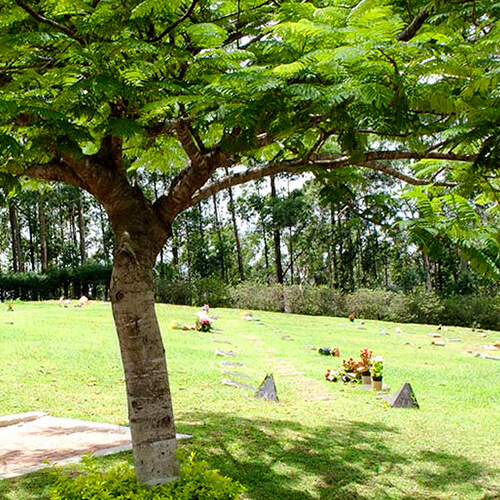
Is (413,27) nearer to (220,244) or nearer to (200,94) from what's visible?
(200,94)

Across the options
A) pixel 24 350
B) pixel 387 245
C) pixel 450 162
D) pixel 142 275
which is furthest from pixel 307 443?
pixel 387 245

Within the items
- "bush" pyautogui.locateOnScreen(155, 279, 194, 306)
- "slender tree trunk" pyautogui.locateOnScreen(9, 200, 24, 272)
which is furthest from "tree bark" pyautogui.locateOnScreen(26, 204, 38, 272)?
"bush" pyautogui.locateOnScreen(155, 279, 194, 306)

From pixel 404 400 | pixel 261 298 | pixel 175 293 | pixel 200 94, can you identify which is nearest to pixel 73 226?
pixel 175 293

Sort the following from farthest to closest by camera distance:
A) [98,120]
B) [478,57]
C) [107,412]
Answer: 1. [107,412]
2. [98,120]
3. [478,57]

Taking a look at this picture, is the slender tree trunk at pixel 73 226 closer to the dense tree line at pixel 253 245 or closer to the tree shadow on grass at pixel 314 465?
the dense tree line at pixel 253 245

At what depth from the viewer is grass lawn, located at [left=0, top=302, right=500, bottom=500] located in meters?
5.84

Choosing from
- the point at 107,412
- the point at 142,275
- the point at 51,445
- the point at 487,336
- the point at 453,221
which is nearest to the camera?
the point at 453,221

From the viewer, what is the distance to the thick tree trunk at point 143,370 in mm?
4207

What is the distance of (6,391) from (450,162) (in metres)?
8.00

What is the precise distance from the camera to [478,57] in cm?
322

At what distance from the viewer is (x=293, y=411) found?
29.1 ft

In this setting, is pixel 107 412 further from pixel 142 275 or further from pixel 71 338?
pixel 71 338

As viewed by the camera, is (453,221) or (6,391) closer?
(453,221)

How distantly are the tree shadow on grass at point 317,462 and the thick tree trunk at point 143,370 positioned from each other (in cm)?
136
